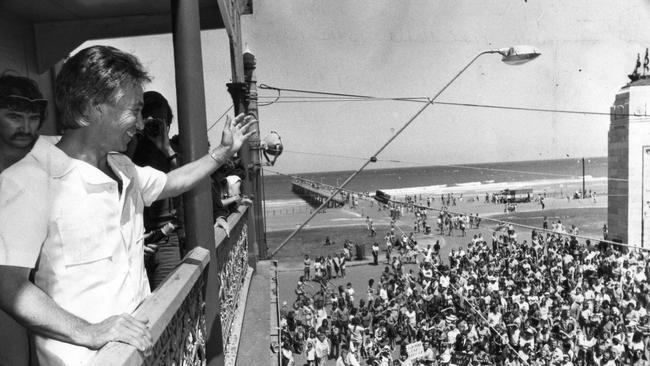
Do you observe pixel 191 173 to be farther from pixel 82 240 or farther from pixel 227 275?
pixel 227 275

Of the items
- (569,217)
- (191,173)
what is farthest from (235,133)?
(569,217)

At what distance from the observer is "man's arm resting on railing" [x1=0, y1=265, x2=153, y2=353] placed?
136 centimetres

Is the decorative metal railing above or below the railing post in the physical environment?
below

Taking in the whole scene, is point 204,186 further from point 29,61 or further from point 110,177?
point 29,61

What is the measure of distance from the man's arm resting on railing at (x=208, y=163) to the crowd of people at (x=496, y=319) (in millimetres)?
8424

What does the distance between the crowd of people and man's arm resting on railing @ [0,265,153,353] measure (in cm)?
953

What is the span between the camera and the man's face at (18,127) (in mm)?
1922

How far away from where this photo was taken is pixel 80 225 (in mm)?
1631

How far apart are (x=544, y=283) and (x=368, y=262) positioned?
49.2 ft

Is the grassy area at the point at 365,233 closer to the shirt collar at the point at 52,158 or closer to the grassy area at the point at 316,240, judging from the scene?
the grassy area at the point at 316,240

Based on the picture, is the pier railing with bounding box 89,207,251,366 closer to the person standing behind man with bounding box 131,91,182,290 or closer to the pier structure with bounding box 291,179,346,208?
the person standing behind man with bounding box 131,91,182,290

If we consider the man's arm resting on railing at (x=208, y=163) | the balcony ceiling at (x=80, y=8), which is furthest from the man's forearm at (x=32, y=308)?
the balcony ceiling at (x=80, y=8)

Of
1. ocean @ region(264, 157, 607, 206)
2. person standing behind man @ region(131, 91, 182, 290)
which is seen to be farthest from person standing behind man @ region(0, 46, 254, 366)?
ocean @ region(264, 157, 607, 206)

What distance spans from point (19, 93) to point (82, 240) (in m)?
0.76
